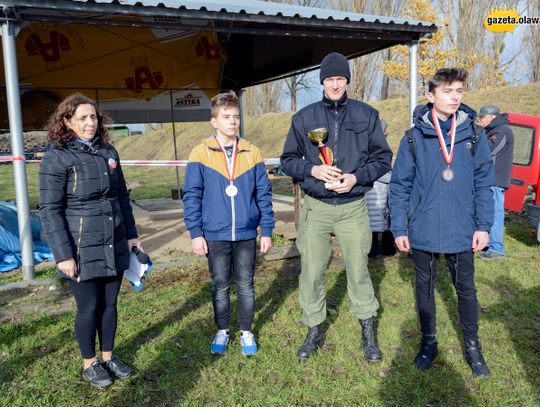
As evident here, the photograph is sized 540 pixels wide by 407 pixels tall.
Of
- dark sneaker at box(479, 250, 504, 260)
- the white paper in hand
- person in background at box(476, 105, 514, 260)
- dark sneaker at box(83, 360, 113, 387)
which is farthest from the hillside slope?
dark sneaker at box(83, 360, 113, 387)

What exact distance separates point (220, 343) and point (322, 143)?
169cm

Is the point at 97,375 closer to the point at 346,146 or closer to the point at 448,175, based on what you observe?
the point at 346,146

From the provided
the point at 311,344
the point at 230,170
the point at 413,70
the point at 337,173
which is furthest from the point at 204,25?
the point at 311,344

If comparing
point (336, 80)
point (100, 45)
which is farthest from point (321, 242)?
point (100, 45)

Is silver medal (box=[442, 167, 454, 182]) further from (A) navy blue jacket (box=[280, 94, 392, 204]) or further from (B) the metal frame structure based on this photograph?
(B) the metal frame structure

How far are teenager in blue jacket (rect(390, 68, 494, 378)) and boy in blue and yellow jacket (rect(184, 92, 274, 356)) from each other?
3.32 feet

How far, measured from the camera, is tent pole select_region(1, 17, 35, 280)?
201 inches

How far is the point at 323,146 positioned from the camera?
3.28m

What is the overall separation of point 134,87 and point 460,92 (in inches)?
377

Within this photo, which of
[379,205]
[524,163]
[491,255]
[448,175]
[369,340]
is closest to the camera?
[448,175]

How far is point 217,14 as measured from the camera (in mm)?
5711

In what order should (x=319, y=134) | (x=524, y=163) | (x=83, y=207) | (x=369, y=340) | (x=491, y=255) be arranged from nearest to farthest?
(x=83, y=207), (x=319, y=134), (x=369, y=340), (x=491, y=255), (x=524, y=163)

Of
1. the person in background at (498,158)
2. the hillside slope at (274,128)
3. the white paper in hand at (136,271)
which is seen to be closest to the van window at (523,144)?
the person in background at (498,158)

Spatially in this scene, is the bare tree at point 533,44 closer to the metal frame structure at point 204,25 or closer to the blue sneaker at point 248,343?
the metal frame structure at point 204,25
